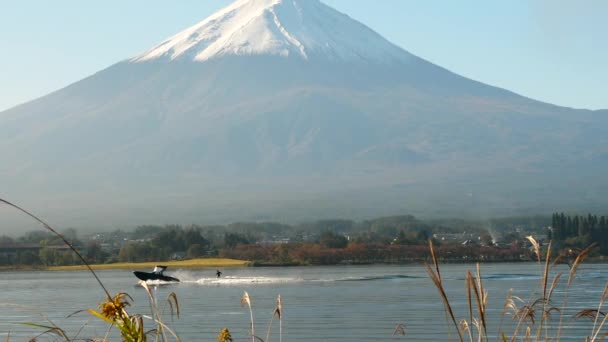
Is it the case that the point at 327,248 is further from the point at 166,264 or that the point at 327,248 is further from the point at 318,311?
the point at 318,311

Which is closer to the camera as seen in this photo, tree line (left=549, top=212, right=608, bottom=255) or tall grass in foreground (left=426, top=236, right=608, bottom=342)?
tall grass in foreground (left=426, top=236, right=608, bottom=342)

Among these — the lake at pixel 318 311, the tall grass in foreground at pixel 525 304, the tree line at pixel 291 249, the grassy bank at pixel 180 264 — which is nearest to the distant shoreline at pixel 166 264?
the grassy bank at pixel 180 264

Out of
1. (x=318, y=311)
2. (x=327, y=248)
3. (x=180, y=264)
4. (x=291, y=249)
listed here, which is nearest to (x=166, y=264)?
(x=180, y=264)

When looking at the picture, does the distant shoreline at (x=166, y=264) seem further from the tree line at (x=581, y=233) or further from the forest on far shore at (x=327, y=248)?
the tree line at (x=581, y=233)

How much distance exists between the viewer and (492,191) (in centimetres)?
19562

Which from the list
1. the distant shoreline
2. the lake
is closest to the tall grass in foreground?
the lake

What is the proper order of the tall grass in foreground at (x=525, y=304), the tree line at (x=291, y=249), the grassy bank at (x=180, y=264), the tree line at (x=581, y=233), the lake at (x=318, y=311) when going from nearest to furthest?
the tall grass in foreground at (x=525, y=304), the lake at (x=318, y=311), the tree line at (x=581, y=233), the grassy bank at (x=180, y=264), the tree line at (x=291, y=249)

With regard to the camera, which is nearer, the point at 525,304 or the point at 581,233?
the point at 525,304

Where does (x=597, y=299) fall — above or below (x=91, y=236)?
below

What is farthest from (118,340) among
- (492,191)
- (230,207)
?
(492,191)

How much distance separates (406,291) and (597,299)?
1072 centimetres

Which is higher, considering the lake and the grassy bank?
the grassy bank

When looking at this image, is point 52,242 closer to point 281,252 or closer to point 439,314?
point 281,252

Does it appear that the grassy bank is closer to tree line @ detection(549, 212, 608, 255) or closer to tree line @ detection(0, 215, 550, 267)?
tree line @ detection(0, 215, 550, 267)
